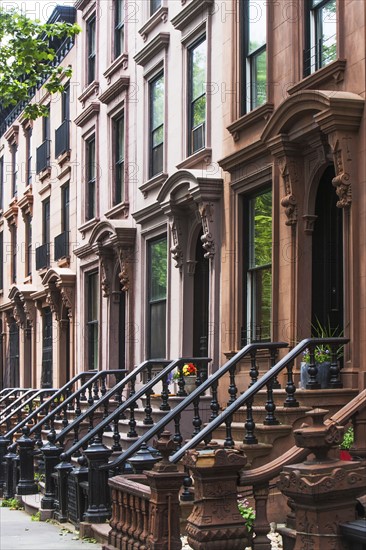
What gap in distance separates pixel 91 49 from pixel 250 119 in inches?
423

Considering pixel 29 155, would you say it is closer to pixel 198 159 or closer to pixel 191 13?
pixel 191 13

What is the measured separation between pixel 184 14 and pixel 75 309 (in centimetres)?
922

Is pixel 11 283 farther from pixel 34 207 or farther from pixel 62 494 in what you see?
pixel 62 494

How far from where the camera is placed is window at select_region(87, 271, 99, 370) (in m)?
22.8

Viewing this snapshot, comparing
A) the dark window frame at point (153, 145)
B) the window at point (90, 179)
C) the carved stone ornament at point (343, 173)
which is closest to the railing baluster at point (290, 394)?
the carved stone ornament at point (343, 173)

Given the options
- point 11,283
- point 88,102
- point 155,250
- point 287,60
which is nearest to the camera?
point 287,60

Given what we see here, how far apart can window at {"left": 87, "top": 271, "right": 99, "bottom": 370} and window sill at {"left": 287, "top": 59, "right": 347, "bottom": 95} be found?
1076 cm

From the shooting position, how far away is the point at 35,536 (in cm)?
1208

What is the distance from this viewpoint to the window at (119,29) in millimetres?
21672

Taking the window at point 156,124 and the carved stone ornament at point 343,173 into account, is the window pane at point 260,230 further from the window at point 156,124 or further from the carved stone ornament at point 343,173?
the window at point 156,124

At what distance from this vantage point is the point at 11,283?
32.9m

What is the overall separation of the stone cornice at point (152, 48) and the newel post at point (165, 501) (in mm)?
10903

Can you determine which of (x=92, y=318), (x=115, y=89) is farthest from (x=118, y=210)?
(x=92, y=318)

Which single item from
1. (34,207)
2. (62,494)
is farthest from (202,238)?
(34,207)
